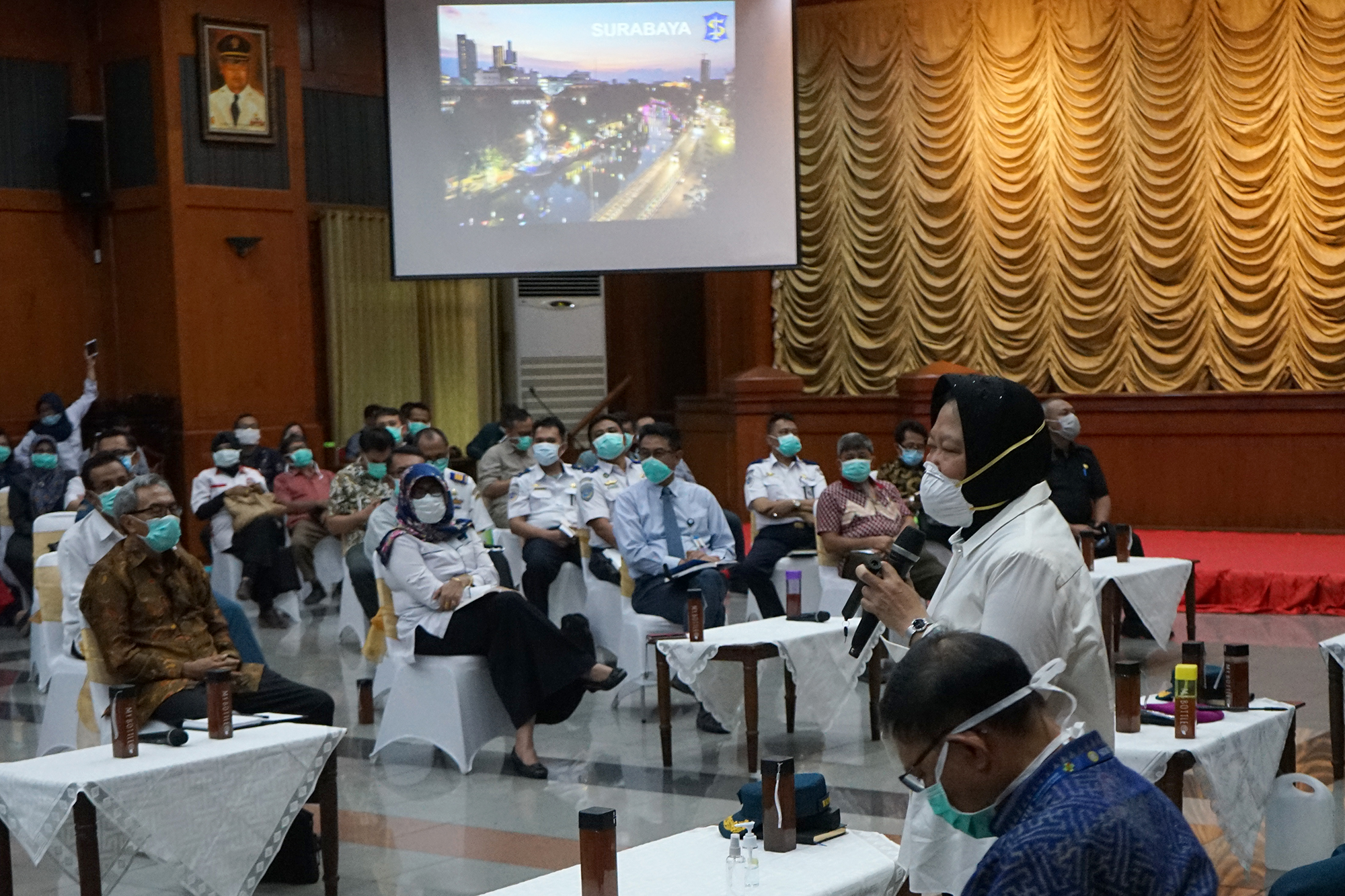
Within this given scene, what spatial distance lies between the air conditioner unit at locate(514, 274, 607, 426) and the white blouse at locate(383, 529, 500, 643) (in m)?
9.40

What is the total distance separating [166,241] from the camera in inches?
479

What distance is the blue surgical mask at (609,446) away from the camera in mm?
8656

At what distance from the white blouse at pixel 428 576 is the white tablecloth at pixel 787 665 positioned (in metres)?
0.83

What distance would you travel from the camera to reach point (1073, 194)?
39.8 feet

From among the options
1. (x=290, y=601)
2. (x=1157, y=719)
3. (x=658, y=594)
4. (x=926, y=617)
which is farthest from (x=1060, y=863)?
(x=290, y=601)

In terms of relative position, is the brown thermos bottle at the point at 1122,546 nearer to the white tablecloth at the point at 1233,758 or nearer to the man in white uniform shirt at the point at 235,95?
the white tablecloth at the point at 1233,758

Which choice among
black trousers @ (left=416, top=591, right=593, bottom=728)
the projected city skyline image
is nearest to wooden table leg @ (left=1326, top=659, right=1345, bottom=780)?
black trousers @ (left=416, top=591, right=593, bottom=728)

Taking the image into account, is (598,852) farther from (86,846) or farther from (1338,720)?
(1338,720)

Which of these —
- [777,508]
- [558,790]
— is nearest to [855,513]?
[777,508]

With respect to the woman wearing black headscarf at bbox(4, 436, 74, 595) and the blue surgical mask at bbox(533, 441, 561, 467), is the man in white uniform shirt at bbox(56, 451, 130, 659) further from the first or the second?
the woman wearing black headscarf at bbox(4, 436, 74, 595)

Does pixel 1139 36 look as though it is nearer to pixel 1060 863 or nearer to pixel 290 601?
pixel 290 601

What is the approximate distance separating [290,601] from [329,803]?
541cm

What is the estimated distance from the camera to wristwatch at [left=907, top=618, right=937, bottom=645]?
2.47 metres

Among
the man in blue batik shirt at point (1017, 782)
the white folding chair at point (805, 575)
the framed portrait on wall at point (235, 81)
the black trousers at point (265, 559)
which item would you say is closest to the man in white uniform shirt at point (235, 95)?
the framed portrait on wall at point (235, 81)
